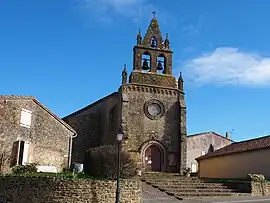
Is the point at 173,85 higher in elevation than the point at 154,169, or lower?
higher

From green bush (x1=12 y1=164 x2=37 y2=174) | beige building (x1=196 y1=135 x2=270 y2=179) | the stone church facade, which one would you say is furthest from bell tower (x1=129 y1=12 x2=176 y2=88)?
green bush (x1=12 y1=164 x2=37 y2=174)

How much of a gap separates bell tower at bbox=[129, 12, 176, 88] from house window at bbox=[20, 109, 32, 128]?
37.5 ft

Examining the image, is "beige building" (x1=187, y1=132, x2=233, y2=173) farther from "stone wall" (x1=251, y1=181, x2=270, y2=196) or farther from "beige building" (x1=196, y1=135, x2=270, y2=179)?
"stone wall" (x1=251, y1=181, x2=270, y2=196)

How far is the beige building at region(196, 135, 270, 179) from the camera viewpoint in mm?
24047

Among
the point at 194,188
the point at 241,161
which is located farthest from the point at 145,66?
the point at 194,188

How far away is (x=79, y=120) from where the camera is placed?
34.4m

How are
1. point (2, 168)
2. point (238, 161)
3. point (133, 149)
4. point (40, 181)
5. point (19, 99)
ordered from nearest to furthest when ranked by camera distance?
point (40, 181)
point (2, 168)
point (19, 99)
point (238, 161)
point (133, 149)

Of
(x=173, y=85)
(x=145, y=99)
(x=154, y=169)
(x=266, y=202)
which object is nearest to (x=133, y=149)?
(x=154, y=169)

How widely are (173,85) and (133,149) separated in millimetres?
7307

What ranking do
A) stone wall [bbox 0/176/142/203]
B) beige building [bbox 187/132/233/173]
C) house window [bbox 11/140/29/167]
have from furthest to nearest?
beige building [bbox 187/132/233/173] → house window [bbox 11/140/29/167] → stone wall [bbox 0/176/142/203]

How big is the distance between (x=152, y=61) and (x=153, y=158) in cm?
898

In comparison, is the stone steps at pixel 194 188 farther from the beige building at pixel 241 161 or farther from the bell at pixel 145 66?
the bell at pixel 145 66

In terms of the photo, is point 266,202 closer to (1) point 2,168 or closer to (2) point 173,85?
(1) point 2,168

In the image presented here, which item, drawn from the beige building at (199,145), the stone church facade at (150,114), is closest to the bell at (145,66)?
the stone church facade at (150,114)
